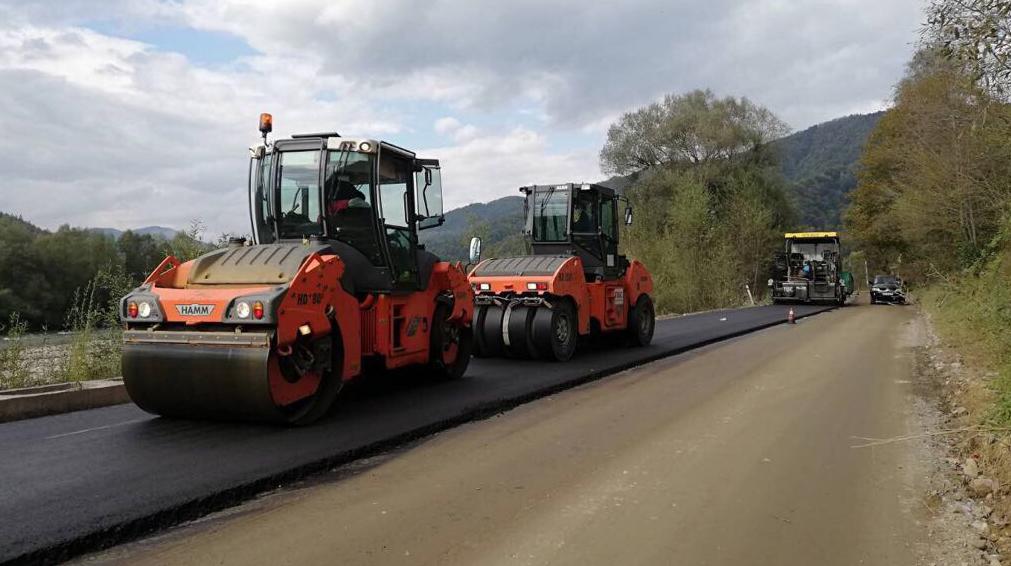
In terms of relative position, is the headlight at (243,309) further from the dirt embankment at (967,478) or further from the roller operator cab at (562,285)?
the roller operator cab at (562,285)

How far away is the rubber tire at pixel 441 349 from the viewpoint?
25.2 ft

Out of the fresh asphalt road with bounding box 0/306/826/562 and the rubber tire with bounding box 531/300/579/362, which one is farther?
the rubber tire with bounding box 531/300/579/362

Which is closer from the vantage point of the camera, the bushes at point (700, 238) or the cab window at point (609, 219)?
the cab window at point (609, 219)

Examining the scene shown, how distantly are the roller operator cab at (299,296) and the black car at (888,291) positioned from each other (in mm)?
30047

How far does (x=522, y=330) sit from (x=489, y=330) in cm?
56

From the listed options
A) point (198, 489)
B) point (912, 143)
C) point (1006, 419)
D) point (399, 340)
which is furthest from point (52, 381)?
Answer: point (912, 143)

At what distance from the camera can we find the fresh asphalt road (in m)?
3.56

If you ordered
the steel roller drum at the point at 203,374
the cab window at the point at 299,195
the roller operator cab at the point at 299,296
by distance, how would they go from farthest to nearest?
the cab window at the point at 299,195 → the roller operator cab at the point at 299,296 → the steel roller drum at the point at 203,374

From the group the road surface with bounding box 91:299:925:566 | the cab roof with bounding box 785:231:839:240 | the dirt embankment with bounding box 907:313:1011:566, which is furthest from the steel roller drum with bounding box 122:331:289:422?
the cab roof with bounding box 785:231:839:240

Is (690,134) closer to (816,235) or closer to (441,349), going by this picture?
(816,235)

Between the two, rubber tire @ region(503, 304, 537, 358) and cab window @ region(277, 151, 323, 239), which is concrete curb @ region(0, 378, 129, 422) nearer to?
cab window @ region(277, 151, 323, 239)

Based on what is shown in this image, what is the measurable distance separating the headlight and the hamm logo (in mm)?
257

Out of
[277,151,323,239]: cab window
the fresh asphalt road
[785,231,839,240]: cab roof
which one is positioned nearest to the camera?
the fresh asphalt road

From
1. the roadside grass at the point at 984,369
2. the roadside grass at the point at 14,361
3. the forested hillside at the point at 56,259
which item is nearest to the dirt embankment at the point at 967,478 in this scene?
the roadside grass at the point at 984,369
